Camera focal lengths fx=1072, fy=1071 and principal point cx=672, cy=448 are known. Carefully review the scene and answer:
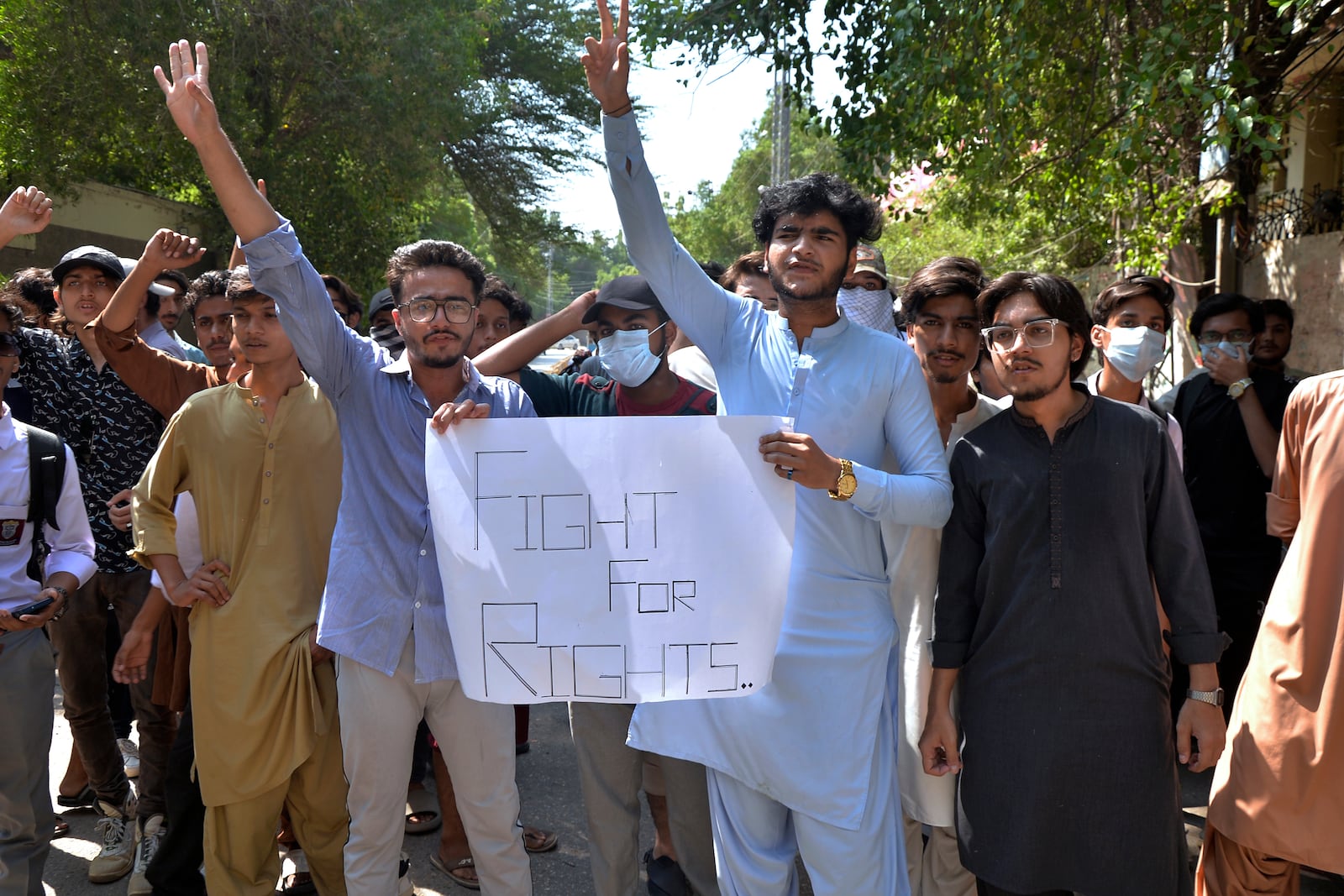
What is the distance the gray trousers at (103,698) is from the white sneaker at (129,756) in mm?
589

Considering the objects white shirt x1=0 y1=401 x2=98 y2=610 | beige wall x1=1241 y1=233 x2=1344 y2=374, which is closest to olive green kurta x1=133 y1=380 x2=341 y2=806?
white shirt x1=0 y1=401 x2=98 y2=610

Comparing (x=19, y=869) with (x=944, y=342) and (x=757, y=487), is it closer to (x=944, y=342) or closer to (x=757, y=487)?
(x=757, y=487)

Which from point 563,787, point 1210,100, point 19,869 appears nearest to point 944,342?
point 1210,100

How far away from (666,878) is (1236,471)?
3.04 metres

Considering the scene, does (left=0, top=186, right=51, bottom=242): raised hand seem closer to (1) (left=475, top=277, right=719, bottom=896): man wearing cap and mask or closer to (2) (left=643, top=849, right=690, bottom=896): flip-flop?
(1) (left=475, top=277, right=719, bottom=896): man wearing cap and mask

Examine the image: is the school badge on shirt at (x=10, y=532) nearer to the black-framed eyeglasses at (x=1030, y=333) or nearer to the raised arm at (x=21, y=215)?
the raised arm at (x=21, y=215)

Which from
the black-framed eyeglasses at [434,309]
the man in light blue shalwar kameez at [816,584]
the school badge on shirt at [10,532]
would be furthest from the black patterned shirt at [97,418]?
the man in light blue shalwar kameez at [816,584]

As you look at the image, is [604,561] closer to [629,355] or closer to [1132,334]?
[629,355]

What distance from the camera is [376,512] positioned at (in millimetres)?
3236

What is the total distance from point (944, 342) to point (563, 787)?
9.53ft

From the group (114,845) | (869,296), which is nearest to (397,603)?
(114,845)

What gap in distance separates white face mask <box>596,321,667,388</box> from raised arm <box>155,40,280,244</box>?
1272mm

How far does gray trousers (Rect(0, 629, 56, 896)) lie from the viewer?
3.30 m

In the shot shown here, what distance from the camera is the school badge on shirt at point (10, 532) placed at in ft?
11.3
